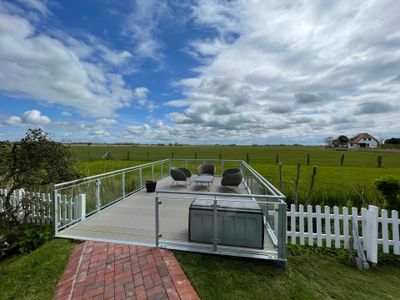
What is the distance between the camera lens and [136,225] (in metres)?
4.61

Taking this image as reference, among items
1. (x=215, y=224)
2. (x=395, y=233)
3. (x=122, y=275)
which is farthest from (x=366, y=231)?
(x=122, y=275)

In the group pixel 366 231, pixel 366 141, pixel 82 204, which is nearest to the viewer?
pixel 366 231

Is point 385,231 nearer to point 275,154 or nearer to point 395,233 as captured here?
point 395,233

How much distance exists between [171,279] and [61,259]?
6.31 feet

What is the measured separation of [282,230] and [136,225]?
2.89 m

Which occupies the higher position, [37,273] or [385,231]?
[385,231]

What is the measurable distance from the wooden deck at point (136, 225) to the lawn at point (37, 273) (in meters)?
0.38

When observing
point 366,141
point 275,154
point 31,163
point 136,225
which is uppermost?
point 366,141

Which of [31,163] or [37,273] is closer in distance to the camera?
[37,273]

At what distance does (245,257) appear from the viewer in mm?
3387

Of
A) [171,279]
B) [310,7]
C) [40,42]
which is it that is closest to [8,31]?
[40,42]

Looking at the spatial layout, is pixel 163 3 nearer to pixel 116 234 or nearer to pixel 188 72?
pixel 188 72

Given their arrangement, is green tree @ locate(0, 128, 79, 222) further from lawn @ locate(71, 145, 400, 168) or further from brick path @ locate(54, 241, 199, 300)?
lawn @ locate(71, 145, 400, 168)

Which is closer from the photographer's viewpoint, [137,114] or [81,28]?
[81,28]
